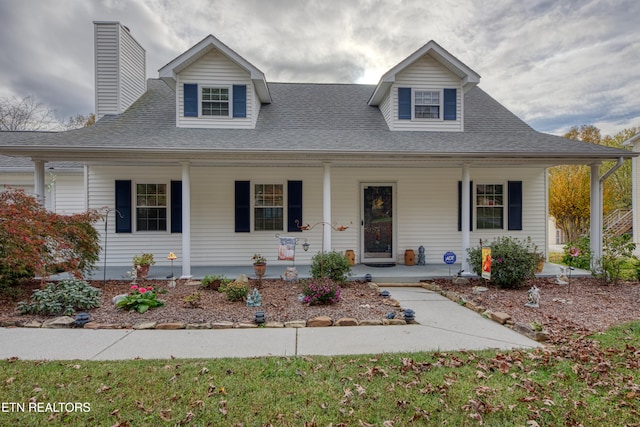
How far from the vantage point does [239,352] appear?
3.54m

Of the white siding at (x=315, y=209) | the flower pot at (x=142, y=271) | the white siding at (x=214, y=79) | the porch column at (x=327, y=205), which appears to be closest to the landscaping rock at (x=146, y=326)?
the flower pot at (x=142, y=271)

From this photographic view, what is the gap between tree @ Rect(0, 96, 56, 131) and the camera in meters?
19.8

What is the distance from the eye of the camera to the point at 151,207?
866 cm

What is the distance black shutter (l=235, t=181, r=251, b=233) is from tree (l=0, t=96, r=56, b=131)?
2083 centimetres

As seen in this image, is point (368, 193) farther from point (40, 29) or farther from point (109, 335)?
point (40, 29)

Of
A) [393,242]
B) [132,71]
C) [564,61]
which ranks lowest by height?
[393,242]

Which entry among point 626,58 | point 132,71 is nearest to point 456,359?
point 132,71

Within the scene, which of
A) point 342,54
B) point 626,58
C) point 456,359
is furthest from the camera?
point 342,54

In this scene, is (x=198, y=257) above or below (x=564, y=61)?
below

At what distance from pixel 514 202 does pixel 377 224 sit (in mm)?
4052

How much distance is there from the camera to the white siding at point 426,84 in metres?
8.80

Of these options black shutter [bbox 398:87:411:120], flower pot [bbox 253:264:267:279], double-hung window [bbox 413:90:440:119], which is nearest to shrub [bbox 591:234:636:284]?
double-hung window [bbox 413:90:440:119]

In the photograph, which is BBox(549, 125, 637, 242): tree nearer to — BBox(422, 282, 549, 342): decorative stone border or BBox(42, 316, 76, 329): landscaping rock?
BBox(422, 282, 549, 342): decorative stone border

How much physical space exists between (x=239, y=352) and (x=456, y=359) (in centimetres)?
237
